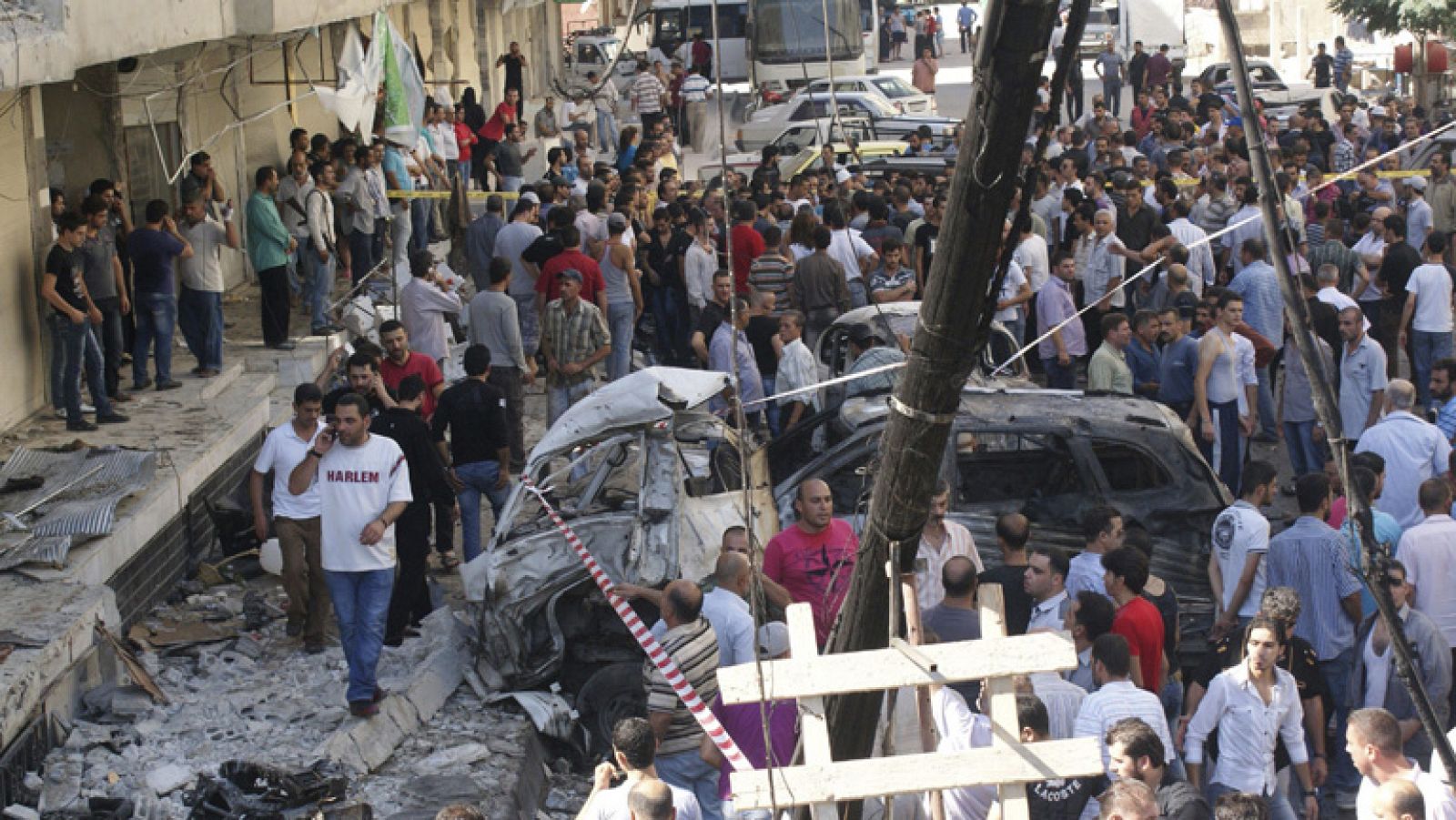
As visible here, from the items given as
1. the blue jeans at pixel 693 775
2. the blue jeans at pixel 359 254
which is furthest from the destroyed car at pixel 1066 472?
the blue jeans at pixel 359 254

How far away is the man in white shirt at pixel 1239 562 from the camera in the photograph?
879cm

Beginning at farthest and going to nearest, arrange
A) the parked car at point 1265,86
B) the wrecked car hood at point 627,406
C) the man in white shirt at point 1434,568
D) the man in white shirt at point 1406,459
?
the parked car at point 1265,86 → the man in white shirt at point 1406,459 → the wrecked car hood at point 627,406 → the man in white shirt at point 1434,568

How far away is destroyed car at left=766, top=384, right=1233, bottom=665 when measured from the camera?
32.4ft

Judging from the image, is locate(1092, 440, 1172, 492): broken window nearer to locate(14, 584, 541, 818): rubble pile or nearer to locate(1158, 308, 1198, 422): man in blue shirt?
locate(1158, 308, 1198, 422): man in blue shirt

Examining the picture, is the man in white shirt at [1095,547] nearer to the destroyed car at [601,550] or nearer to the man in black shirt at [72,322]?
the destroyed car at [601,550]

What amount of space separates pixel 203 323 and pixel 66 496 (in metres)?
3.62

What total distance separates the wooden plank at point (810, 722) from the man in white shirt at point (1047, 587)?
11.5ft

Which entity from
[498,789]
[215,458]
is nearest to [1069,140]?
[215,458]

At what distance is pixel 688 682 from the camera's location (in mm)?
7578

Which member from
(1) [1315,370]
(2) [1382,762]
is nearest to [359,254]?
(2) [1382,762]

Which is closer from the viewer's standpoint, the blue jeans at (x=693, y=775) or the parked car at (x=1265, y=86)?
the blue jeans at (x=693, y=775)

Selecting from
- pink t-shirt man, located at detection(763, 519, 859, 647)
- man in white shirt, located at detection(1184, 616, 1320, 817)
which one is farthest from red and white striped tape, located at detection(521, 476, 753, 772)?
man in white shirt, located at detection(1184, 616, 1320, 817)

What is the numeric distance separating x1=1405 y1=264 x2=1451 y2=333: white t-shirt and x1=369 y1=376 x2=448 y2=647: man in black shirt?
793 centimetres

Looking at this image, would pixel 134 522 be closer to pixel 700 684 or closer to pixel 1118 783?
pixel 700 684
